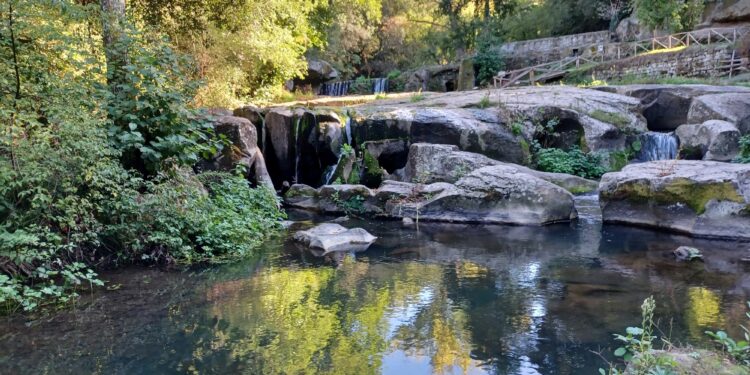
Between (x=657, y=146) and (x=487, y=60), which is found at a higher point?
(x=487, y=60)

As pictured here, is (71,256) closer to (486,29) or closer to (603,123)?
(603,123)

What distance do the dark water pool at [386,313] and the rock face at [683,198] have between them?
92 cm

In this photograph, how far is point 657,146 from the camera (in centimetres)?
1633

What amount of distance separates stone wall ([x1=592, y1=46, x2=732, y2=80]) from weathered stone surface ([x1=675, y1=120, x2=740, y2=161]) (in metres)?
8.38

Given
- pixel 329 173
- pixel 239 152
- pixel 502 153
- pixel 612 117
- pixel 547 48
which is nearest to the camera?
pixel 239 152

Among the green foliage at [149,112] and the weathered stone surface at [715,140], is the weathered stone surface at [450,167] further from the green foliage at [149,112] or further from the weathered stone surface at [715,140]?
the green foliage at [149,112]

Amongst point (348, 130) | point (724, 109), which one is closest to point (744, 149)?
point (724, 109)

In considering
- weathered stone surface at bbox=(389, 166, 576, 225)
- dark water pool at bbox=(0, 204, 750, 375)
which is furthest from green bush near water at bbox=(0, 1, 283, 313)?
weathered stone surface at bbox=(389, 166, 576, 225)

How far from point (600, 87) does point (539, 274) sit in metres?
12.8

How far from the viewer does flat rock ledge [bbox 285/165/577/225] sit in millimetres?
11648

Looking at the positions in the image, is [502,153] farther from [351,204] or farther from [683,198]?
[683,198]

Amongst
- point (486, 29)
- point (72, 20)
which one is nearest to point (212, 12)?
point (72, 20)

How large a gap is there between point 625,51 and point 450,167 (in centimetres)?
1783

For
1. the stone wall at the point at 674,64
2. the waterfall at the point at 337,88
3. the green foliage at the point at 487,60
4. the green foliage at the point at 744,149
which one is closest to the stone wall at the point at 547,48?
the green foliage at the point at 487,60
